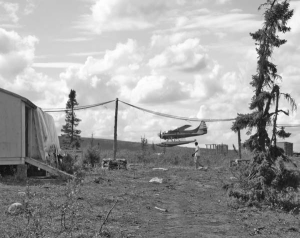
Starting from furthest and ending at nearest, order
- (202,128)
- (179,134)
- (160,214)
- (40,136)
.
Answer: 1. (202,128)
2. (179,134)
3. (40,136)
4. (160,214)

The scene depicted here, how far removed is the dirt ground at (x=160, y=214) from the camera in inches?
334

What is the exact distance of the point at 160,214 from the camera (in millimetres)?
10484

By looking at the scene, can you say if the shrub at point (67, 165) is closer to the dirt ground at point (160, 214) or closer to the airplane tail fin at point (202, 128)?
the dirt ground at point (160, 214)

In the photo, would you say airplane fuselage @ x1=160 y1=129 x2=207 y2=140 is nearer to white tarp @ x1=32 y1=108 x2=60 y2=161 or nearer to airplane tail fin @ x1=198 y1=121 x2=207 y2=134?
airplane tail fin @ x1=198 y1=121 x2=207 y2=134

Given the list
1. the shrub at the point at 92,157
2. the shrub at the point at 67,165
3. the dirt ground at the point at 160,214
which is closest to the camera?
the dirt ground at the point at 160,214

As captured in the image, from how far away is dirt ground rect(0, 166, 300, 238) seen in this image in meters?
8.48

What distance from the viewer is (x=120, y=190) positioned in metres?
14.3

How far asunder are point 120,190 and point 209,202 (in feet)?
9.59

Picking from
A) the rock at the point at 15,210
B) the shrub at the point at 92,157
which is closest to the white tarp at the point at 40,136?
the shrub at the point at 92,157

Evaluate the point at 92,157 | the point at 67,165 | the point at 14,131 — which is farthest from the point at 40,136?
the point at 92,157

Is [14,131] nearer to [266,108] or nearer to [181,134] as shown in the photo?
[266,108]

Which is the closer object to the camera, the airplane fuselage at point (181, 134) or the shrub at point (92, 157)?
the shrub at point (92, 157)

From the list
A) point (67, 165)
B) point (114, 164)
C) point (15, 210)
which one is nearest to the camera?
point (15, 210)

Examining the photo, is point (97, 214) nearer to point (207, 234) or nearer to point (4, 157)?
point (207, 234)
